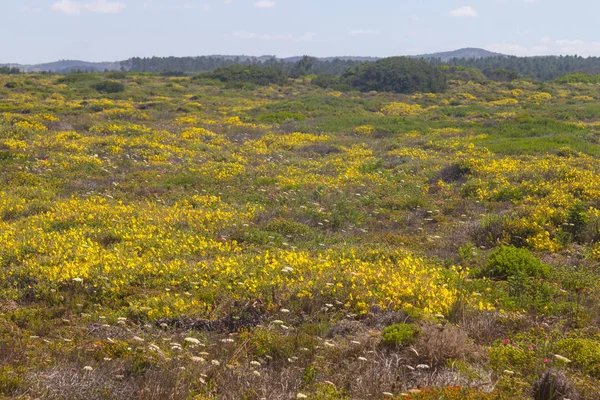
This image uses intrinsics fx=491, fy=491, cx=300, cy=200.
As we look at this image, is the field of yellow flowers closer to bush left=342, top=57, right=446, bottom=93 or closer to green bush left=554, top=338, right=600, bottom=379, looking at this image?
green bush left=554, top=338, right=600, bottom=379

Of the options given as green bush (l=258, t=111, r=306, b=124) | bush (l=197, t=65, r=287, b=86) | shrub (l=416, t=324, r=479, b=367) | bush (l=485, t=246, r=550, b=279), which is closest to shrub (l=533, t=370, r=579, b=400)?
shrub (l=416, t=324, r=479, b=367)

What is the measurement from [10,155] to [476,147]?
19.1m

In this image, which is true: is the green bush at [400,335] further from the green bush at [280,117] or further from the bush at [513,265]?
the green bush at [280,117]

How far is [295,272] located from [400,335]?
2569 mm

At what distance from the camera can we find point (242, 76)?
69625mm

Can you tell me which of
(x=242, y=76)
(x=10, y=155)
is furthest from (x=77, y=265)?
(x=242, y=76)

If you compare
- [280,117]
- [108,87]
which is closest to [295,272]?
[280,117]

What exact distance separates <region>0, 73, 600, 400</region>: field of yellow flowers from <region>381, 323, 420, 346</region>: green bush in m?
0.03

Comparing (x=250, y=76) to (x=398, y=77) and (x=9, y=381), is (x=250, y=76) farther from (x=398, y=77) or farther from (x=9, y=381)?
(x=9, y=381)

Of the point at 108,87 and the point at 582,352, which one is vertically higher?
the point at 108,87

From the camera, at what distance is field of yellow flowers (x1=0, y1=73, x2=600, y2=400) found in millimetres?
4984

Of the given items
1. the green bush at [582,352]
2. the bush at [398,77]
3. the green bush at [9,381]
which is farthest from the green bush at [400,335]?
the bush at [398,77]

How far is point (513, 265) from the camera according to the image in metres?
8.48

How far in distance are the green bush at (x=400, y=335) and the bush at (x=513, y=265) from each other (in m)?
3.36
